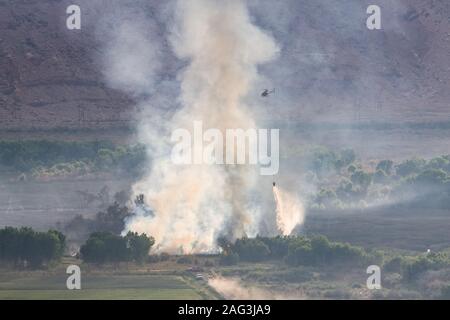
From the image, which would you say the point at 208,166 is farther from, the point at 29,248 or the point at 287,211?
the point at 29,248

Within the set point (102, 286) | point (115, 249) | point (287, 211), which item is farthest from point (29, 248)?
point (287, 211)

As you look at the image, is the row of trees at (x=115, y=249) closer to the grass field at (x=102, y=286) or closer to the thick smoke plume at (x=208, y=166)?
the grass field at (x=102, y=286)

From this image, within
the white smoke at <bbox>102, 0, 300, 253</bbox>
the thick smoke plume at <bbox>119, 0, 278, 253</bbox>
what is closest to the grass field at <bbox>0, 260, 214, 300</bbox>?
the thick smoke plume at <bbox>119, 0, 278, 253</bbox>

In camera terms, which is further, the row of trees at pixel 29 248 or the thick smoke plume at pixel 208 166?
the thick smoke plume at pixel 208 166

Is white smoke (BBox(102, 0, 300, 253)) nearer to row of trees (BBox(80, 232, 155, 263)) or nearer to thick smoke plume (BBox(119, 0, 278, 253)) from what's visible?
thick smoke plume (BBox(119, 0, 278, 253))

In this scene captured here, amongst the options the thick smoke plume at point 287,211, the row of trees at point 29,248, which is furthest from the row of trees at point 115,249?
the thick smoke plume at point 287,211

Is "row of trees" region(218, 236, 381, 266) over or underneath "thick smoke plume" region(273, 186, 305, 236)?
underneath
